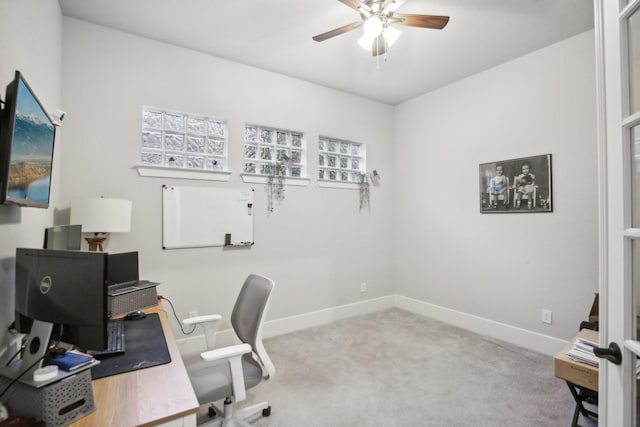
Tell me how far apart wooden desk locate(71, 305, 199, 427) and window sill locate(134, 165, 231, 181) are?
204 centimetres

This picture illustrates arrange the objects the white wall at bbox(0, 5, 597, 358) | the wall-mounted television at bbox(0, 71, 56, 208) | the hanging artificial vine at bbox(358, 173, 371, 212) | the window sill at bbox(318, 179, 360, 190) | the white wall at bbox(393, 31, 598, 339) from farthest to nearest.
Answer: the hanging artificial vine at bbox(358, 173, 371, 212)
the window sill at bbox(318, 179, 360, 190)
the white wall at bbox(393, 31, 598, 339)
the white wall at bbox(0, 5, 597, 358)
the wall-mounted television at bbox(0, 71, 56, 208)

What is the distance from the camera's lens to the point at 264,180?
3.40 m

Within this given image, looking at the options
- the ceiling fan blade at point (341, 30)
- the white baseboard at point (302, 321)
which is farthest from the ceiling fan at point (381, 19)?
the white baseboard at point (302, 321)

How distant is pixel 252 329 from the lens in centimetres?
172

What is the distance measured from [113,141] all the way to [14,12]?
4.56ft

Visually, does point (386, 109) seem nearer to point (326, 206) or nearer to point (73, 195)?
point (326, 206)

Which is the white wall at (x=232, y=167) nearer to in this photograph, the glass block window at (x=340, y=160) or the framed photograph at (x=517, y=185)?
the glass block window at (x=340, y=160)

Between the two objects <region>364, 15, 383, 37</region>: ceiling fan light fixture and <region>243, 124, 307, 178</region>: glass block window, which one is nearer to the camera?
<region>364, 15, 383, 37</region>: ceiling fan light fixture

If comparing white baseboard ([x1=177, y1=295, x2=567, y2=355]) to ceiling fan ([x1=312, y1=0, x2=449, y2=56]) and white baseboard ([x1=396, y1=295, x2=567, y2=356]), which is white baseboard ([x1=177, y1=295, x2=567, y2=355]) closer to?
white baseboard ([x1=396, y1=295, x2=567, y2=356])

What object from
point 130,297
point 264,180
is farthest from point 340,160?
point 130,297

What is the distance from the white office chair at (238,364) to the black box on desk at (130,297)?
43 cm

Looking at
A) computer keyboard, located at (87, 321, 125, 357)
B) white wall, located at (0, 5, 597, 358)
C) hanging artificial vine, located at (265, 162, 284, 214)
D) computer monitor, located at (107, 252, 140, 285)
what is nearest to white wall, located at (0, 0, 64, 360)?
white wall, located at (0, 5, 597, 358)

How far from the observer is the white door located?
954 millimetres

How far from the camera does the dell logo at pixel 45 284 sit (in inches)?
39.8
